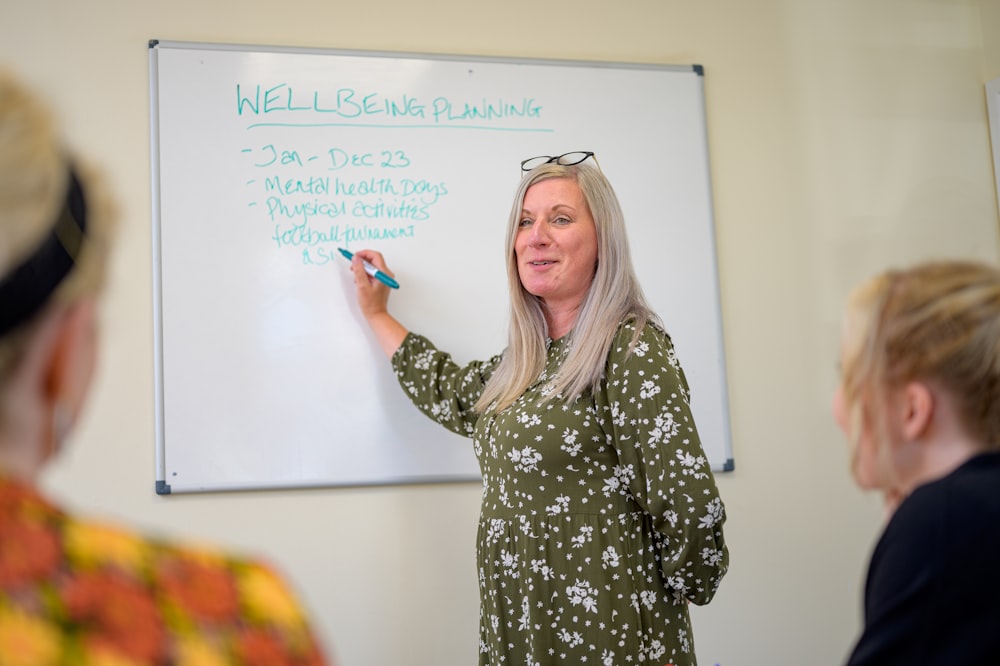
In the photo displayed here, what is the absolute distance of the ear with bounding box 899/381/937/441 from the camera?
944 millimetres

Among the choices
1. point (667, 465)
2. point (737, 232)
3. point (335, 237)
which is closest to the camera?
point (667, 465)

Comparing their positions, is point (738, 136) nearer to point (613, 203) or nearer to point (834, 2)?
point (834, 2)

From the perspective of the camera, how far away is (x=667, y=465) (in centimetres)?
164

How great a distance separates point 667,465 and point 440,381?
680 millimetres

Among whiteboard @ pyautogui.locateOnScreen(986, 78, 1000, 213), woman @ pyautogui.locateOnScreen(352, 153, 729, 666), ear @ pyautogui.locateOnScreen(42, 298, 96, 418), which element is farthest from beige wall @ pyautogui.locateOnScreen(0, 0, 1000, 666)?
ear @ pyautogui.locateOnScreen(42, 298, 96, 418)

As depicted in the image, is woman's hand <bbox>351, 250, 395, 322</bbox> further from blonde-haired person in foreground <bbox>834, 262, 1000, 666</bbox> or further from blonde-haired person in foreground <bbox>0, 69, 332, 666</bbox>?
blonde-haired person in foreground <bbox>0, 69, 332, 666</bbox>

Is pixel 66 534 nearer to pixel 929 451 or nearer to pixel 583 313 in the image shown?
pixel 929 451

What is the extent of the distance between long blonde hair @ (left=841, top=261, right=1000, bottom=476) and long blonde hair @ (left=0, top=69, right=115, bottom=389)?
76cm

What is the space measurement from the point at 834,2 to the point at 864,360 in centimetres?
205

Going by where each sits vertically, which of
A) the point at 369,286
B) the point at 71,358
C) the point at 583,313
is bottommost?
the point at 71,358

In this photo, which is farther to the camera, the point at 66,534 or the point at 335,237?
the point at 335,237

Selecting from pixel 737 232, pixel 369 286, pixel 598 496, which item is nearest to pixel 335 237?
pixel 369 286

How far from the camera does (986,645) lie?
0.85 metres

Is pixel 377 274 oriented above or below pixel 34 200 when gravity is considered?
above
